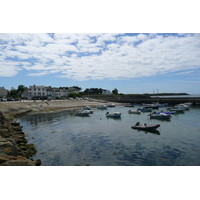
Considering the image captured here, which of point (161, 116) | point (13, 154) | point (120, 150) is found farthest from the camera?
point (161, 116)

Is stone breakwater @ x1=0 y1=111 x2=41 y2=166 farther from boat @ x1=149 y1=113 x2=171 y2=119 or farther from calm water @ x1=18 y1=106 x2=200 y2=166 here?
boat @ x1=149 y1=113 x2=171 y2=119

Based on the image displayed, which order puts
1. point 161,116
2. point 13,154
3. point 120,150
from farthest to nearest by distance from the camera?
point 161,116 < point 120,150 < point 13,154

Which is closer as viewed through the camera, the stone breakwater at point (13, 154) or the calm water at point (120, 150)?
the stone breakwater at point (13, 154)

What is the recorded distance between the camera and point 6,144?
16.5 m

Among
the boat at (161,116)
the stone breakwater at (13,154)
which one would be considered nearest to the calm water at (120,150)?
the stone breakwater at (13,154)

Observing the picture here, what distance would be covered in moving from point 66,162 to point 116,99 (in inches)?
4216

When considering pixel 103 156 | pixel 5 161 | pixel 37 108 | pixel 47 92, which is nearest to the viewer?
pixel 5 161

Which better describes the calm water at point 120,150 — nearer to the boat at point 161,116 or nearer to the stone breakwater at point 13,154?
the stone breakwater at point 13,154

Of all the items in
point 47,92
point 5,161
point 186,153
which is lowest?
point 186,153

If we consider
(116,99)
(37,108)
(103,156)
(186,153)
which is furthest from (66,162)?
(116,99)

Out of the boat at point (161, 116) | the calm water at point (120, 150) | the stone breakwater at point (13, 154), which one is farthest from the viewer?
the boat at point (161, 116)

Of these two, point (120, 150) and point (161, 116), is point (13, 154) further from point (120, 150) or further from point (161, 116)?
point (161, 116)

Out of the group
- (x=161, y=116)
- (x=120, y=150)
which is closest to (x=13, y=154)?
(x=120, y=150)

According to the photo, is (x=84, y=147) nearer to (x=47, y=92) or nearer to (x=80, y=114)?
(x=80, y=114)
